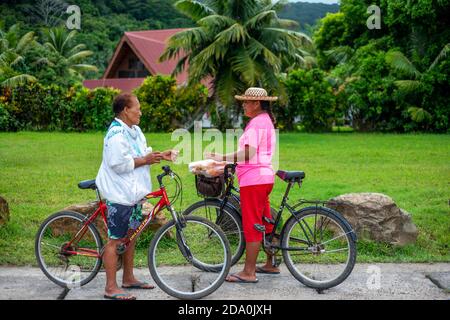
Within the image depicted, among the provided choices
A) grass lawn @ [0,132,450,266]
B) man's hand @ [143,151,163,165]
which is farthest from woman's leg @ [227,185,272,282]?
grass lawn @ [0,132,450,266]

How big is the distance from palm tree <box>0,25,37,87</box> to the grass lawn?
293 inches

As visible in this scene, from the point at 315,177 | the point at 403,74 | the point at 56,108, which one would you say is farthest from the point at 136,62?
the point at 315,177

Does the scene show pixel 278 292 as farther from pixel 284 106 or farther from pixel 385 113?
pixel 385 113

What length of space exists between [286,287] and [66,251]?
1.98 metres

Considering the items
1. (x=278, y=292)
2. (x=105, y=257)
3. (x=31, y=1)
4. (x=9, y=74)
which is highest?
(x=31, y=1)

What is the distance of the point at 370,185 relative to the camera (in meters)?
12.5

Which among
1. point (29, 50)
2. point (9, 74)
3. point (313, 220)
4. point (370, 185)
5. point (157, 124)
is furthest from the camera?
point (29, 50)

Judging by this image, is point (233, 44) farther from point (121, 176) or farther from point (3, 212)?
point (121, 176)

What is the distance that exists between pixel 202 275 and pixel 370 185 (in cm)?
693

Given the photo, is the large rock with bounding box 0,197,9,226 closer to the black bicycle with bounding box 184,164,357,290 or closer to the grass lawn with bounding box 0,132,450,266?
the grass lawn with bounding box 0,132,450,266

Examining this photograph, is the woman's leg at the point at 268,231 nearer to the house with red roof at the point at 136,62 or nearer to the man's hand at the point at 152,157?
the man's hand at the point at 152,157

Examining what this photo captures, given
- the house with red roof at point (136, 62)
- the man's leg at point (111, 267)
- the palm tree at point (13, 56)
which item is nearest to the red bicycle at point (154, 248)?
the man's leg at point (111, 267)

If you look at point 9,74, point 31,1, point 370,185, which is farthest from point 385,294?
point 31,1

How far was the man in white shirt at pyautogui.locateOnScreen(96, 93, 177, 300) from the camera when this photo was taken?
5535 mm
